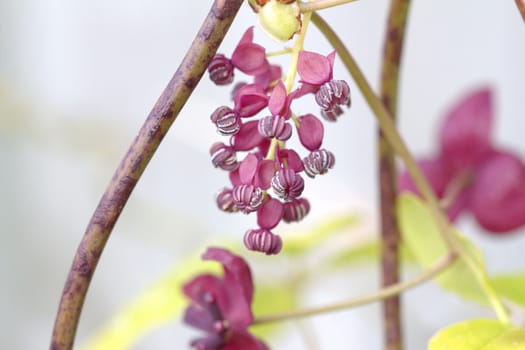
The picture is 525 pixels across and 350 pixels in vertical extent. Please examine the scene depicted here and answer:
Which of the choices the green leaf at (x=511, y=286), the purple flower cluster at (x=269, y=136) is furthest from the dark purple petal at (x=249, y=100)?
the green leaf at (x=511, y=286)

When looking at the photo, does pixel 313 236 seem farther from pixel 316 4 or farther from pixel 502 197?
pixel 316 4

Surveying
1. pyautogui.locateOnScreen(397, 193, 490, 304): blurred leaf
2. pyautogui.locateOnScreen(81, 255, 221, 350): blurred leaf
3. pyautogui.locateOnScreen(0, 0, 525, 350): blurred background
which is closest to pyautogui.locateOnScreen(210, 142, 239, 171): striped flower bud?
pyautogui.locateOnScreen(397, 193, 490, 304): blurred leaf

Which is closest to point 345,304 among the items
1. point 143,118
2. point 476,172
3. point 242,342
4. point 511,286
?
point 242,342

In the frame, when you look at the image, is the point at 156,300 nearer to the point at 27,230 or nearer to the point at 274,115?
the point at 274,115

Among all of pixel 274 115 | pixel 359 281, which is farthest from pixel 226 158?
pixel 359 281

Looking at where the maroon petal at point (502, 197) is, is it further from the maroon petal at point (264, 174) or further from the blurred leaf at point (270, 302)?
the maroon petal at point (264, 174)
